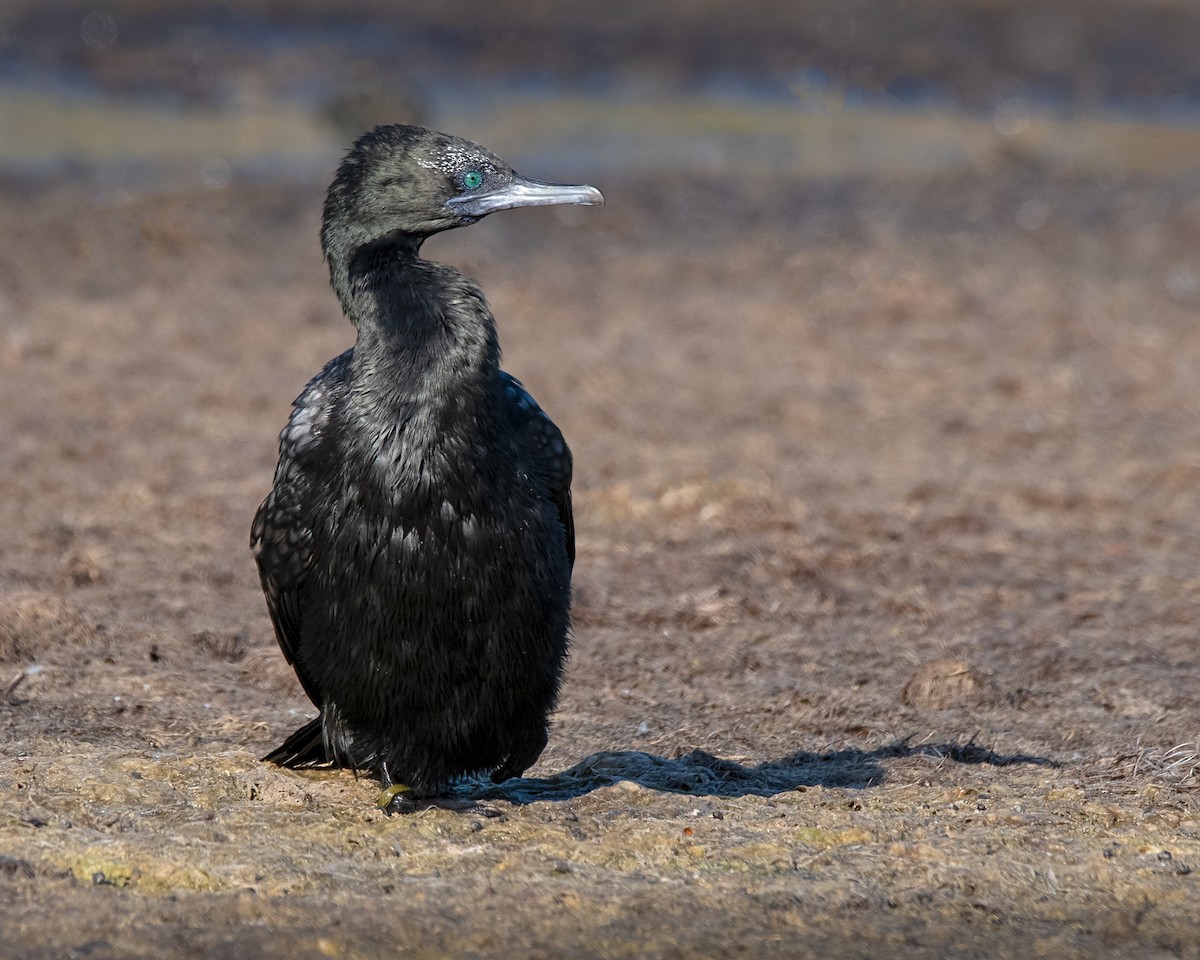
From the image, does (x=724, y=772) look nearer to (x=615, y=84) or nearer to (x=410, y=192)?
(x=410, y=192)

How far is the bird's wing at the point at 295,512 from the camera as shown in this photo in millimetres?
5285

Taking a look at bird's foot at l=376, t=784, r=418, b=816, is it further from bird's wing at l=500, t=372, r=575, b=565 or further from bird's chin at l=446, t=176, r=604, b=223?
bird's chin at l=446, t=176, r=604, b=223

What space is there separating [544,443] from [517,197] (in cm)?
75

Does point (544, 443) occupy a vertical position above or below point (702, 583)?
above

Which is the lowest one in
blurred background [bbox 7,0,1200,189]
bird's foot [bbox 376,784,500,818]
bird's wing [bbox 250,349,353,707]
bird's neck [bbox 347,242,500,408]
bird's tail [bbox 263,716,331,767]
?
bird's foot [bbox 376,784,500,818]

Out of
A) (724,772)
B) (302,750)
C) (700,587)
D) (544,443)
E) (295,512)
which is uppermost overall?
(544,443)

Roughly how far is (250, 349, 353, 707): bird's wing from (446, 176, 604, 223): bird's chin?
0.54 m

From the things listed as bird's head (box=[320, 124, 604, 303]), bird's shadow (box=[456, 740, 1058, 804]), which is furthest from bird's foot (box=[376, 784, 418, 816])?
bird's head (box=[320, 124, 604, 303])

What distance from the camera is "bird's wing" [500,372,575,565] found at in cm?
544

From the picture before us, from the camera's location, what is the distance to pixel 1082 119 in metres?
18.9

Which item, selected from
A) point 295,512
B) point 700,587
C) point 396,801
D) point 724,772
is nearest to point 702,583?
point 700,587

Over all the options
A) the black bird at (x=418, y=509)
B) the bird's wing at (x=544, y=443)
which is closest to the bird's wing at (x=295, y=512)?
the black bird at (x=418, y=509)

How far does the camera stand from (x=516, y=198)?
5328mm

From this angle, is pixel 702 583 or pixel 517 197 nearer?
pixel 517 197
